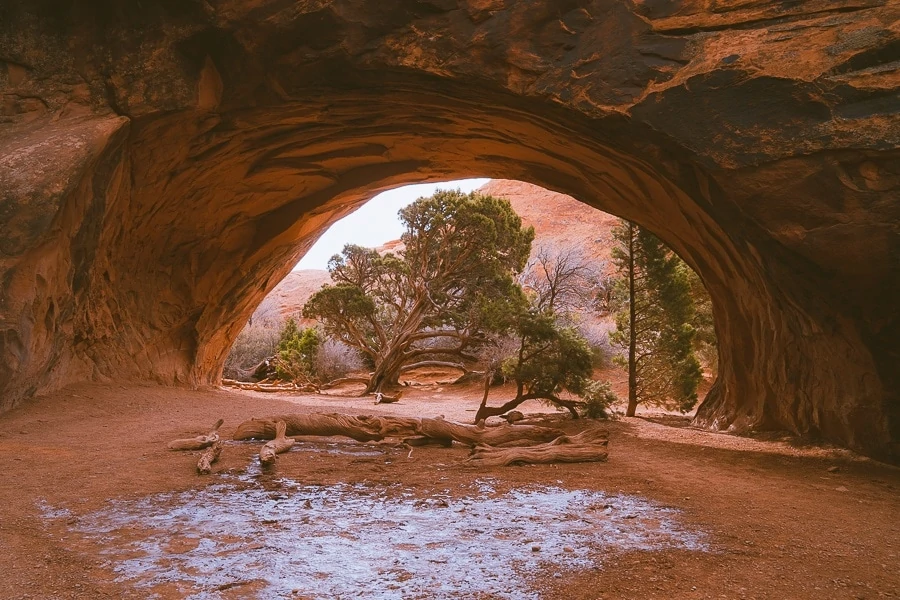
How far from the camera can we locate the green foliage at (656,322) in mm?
11711

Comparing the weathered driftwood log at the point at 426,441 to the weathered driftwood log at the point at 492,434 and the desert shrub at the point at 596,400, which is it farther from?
the desert shrub at the point at 596,400

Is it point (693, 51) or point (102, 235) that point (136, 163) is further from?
point (693, 51)

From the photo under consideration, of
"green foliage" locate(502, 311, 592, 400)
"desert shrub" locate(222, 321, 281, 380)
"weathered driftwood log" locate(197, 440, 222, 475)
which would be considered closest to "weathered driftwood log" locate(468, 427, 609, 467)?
"weathered driftwood log" locate(197, 440, 222, 475)

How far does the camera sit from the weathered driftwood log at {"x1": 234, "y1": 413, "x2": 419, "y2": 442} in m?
7.21

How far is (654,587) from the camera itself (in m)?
2.94

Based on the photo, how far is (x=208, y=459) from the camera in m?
5.36

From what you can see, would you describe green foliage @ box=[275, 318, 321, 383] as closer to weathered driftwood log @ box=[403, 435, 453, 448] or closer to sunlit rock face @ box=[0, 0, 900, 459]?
sunlit rock face @ box=[0, 0, 900, 459]

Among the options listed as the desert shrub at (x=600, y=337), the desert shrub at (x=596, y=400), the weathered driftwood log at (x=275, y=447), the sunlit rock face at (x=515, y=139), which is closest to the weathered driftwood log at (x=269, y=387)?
the desert shrub at (x=600, y=337)

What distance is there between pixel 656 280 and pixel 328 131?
666 centimetres

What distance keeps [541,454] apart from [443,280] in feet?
45.0

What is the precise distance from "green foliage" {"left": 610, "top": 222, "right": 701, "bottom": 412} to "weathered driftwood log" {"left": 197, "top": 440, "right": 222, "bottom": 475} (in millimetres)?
8142

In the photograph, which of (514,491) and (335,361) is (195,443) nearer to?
(514,491)

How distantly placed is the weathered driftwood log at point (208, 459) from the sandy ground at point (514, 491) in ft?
0.27

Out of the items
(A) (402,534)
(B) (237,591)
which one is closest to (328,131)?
(A) (402,534)
